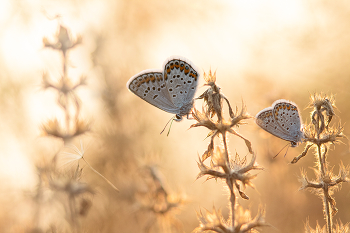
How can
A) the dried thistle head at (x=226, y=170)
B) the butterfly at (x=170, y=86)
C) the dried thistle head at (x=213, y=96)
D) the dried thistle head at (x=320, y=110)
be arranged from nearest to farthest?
1. the dried thistle head at (x=226, y=170)
2. the dried thistle head at (x=213, y=96)
3. the dried thistle head at (x=320, y=110)
4. the butterfly at (x=170, y=86)

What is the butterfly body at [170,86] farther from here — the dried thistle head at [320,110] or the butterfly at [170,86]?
the dried thistle head at [320,110]

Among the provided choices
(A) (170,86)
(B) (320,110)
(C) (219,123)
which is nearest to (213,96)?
(C) (219,123)

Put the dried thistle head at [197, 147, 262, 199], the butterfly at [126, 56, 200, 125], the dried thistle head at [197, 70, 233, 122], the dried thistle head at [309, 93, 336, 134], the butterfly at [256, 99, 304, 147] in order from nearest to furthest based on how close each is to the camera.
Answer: the dried thistle head at [197, 147, 262, 199] < the dried thistle head at [197, 70, 233, 122] < the dried thistle head at [309, 93, 336, 134] < the butterfly at [256, 99, 304, 147] < the butterfly at [126, 56, 200, 125]

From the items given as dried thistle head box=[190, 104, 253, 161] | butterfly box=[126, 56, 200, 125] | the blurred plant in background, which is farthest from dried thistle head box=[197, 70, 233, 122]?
the blurred plant in background

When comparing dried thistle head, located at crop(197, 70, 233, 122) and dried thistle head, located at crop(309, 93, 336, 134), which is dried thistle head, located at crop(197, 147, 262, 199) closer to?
dried thistle head, located at crop(197, 70, 233, 122)

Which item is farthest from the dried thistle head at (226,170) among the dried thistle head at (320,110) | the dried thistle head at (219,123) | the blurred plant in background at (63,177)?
the blurred plant in background at (63,177)

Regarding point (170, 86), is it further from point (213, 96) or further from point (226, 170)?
point (226, 170)

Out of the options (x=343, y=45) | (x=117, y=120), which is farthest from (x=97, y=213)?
(x=343, y=45)

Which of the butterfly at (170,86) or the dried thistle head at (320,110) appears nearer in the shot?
the dried thistle head at (320,110)
